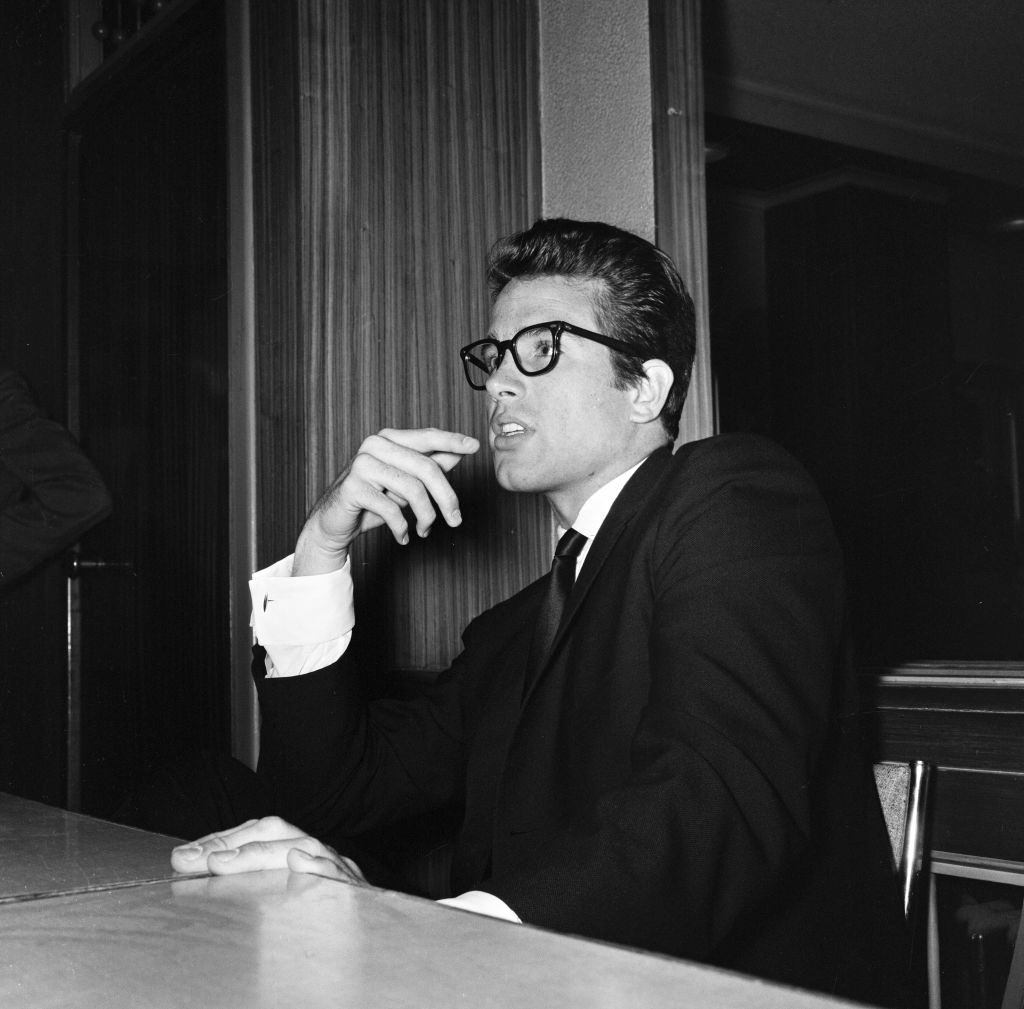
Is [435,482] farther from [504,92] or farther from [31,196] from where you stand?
[31,196]

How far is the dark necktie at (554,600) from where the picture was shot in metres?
1.34

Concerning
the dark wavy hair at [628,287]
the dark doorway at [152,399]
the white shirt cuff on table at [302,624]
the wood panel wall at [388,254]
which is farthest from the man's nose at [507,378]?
the dark doorway at [152,399]

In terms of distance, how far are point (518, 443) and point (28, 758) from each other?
263 cm

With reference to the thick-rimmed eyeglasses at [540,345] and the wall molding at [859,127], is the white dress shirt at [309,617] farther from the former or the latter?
the wall molding at [859,127]

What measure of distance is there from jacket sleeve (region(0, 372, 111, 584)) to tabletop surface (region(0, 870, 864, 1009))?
5.81 feet

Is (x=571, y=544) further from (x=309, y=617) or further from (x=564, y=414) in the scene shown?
(x=309, y=617)

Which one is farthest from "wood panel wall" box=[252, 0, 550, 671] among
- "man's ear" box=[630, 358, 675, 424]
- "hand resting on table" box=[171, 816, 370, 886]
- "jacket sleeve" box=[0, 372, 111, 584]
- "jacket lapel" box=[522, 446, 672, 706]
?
"hand resting on table" box=[171, 816, 370, 886]

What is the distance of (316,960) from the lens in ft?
1.69

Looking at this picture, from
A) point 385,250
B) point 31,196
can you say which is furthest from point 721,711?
point 31,196

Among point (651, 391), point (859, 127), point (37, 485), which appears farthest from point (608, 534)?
point (859, 127)

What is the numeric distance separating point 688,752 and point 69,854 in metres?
0.52

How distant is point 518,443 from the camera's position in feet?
5.08

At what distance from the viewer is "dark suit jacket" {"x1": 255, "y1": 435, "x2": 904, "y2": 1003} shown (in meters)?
0.92

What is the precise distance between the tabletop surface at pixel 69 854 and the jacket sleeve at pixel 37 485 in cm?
131
